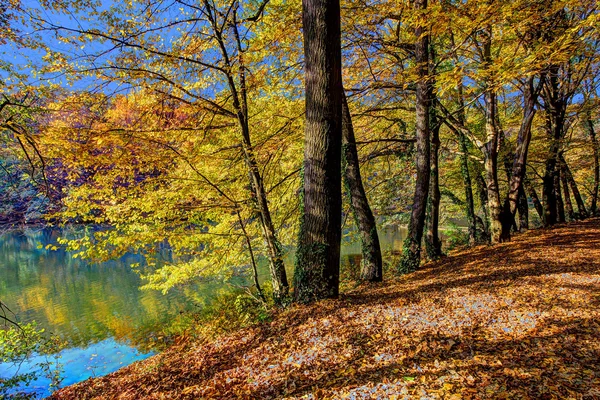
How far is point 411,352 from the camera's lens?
8.64 feet

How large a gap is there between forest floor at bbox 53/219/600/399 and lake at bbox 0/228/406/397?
4034 mm

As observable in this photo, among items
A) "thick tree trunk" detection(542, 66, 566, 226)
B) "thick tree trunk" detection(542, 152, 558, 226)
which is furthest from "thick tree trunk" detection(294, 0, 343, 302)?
"thick tree trunk" detection(542, 152, 558, 226)

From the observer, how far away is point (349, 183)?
757 cm

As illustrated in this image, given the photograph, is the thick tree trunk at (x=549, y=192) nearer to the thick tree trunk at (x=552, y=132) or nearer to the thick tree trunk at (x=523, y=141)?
the thick tree trunk at (x=552, y=132)

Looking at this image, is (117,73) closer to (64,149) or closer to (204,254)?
(64,149)

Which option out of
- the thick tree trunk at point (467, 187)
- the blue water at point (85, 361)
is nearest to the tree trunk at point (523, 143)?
the thick tree trunk at point (467, 187)

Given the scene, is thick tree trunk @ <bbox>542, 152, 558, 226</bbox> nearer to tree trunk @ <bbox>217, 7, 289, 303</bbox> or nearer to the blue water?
tree trunk @ <bbox>217, 7, 289, 303</bbox>

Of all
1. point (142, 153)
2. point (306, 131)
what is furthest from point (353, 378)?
point (142, 153)

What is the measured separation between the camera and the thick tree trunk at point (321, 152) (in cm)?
392

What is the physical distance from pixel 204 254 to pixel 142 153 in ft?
9.50

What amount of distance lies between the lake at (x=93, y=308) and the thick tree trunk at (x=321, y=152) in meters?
4.50

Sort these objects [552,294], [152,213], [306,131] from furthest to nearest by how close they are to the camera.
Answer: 1. [152,213]
2. [306,131]
3. [552,294]

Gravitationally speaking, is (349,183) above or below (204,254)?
above

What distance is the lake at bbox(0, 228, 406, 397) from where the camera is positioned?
8.48 metres
